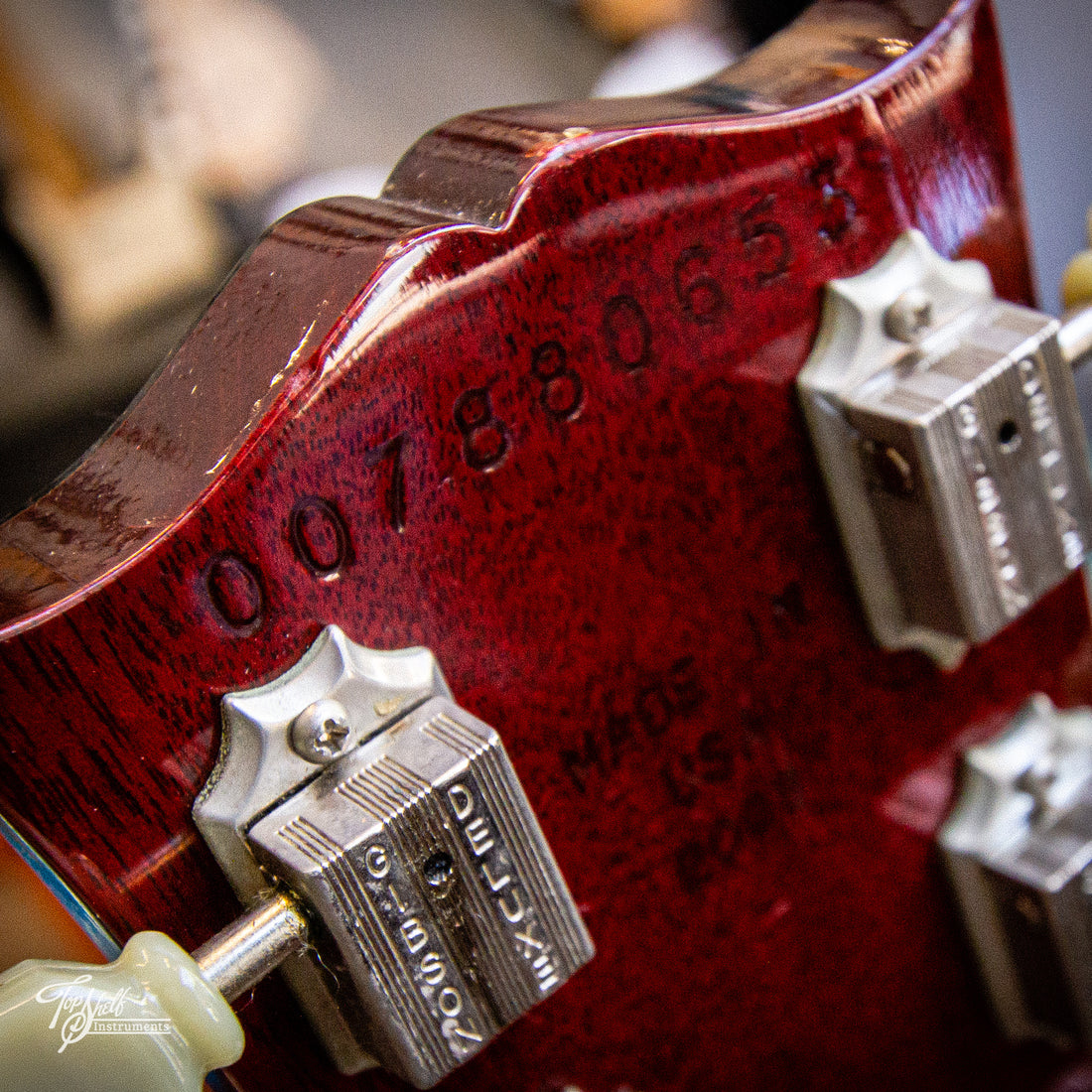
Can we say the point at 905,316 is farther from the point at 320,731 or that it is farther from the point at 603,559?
the point at 320,731

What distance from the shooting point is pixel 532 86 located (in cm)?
77

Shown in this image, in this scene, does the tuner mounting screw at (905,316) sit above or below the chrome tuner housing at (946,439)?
above

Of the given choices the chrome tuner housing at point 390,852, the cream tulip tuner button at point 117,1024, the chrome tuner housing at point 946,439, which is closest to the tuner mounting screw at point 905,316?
the chrome tuner housing at point 946,439

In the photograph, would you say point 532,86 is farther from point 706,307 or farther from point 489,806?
point 489,806

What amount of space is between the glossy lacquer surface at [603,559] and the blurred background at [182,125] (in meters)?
0.28

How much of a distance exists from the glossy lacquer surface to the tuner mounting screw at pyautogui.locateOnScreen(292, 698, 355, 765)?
16mm

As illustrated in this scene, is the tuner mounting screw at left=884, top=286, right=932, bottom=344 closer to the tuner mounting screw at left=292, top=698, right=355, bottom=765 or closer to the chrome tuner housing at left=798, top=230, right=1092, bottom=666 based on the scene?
the chrome tuner housing at left=798, top=230, right=1092, bottom=666

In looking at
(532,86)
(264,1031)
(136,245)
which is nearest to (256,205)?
(136,245)

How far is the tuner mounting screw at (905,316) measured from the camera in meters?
0.47

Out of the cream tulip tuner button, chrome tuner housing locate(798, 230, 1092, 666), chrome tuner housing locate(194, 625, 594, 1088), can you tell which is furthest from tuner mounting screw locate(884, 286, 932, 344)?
the cream tulip tuner button

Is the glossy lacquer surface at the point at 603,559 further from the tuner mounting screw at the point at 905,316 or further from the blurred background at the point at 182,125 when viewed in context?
the blurred background at the point at 182,125

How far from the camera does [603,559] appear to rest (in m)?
0.43

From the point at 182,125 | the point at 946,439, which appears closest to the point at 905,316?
the point at 946,439

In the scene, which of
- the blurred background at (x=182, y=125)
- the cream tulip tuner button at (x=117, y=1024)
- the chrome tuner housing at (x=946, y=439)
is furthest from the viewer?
the blurred background at (x=182, y=125)
